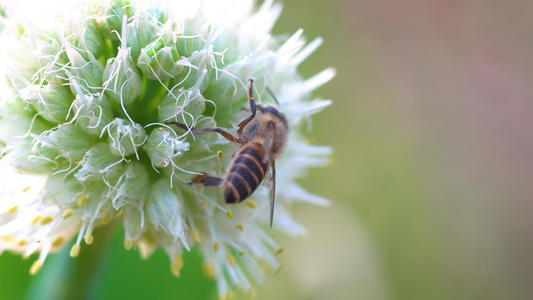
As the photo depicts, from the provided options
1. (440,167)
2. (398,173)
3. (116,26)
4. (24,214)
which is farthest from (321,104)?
(440,167)

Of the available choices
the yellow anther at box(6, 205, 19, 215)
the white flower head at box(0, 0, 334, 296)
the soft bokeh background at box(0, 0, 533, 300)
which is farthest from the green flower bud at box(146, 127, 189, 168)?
the soft bokeh background at box(0, 0, 533, 300)

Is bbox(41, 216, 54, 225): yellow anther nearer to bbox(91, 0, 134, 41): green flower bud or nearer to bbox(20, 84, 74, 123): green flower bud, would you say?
bbox(20, 84, 74, 123): green flower bud

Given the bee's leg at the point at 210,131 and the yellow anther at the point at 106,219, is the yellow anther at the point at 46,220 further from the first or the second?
the bee's leg at the point at 210,131

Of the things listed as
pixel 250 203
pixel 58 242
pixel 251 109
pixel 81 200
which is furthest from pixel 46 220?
pixel 251 109

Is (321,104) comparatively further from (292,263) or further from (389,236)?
(389,236)

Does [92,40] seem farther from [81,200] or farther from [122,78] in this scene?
[81,200]

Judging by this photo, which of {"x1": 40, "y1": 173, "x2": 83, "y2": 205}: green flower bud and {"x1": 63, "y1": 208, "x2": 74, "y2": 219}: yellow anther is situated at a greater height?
{"x1": 40, "y1": 173, "x2": 83, "y2": 205}: green flower bud
